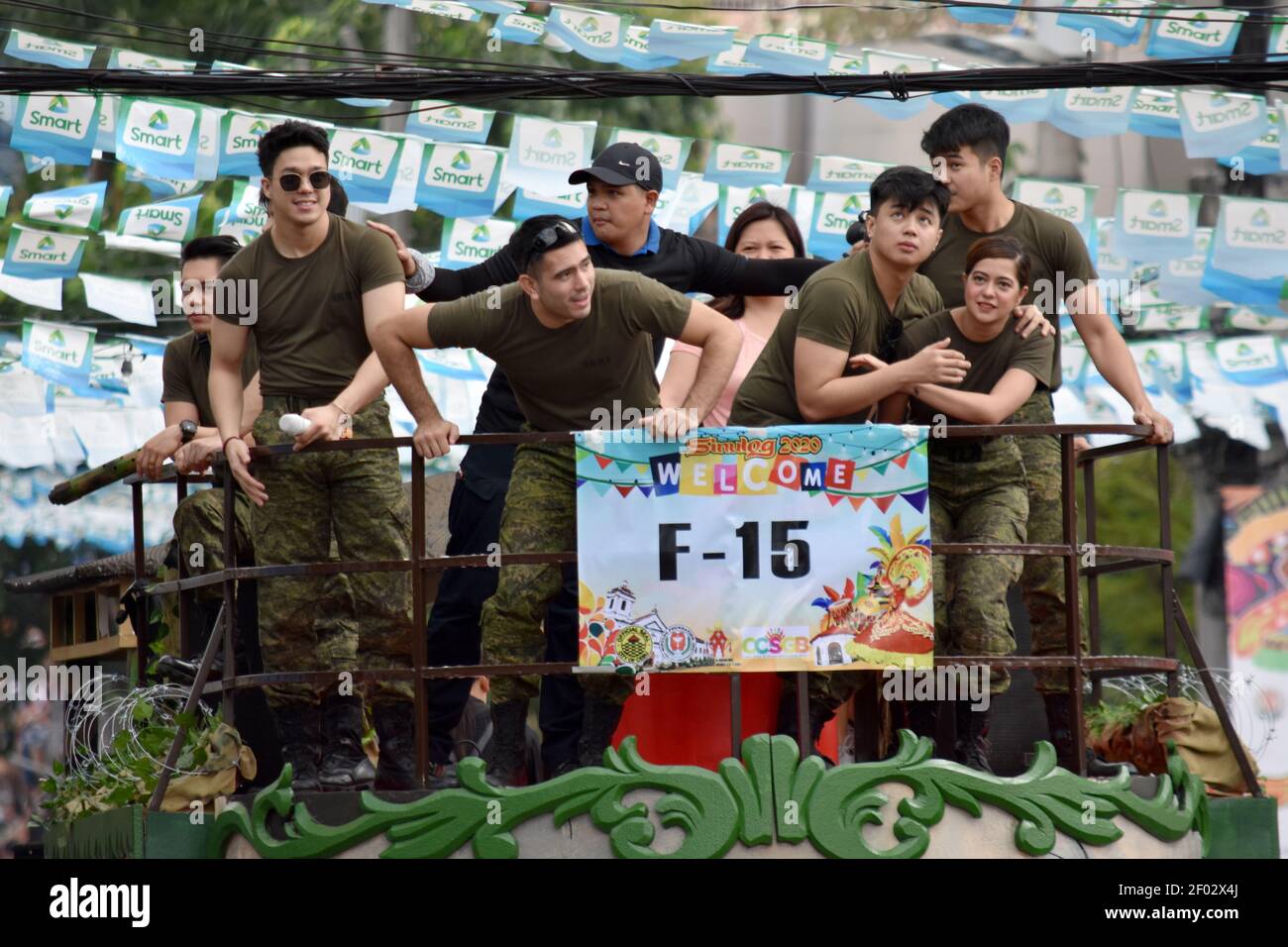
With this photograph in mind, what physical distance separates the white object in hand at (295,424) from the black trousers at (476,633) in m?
0.95

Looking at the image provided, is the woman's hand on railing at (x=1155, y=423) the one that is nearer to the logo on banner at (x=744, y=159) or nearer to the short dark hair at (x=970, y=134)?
the short dark hair at (x=970, y=134)

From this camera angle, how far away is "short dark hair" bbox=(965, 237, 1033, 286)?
7844 millimetres

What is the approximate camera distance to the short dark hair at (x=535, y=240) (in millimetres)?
7488

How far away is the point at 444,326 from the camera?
25.2 feet

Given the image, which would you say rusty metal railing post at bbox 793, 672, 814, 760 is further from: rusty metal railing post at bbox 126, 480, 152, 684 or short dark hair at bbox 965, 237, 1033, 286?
rusty metal railing post at bbox 126, 480, 152, 684

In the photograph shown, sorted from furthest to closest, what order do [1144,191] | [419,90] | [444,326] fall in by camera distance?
[1144,191]
[419,90]
[444,326]

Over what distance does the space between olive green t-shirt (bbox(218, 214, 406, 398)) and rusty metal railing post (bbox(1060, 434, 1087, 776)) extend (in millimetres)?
2654

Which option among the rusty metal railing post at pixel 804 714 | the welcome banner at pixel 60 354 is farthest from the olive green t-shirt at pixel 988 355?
the welcome banner at pixel 60 354

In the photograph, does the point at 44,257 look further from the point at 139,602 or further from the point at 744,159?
the point at 139,602

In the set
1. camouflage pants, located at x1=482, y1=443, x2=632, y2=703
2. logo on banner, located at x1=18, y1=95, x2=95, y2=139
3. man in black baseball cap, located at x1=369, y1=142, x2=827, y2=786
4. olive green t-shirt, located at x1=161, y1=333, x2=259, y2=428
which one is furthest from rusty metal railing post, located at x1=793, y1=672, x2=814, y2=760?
logo on banner, located at x1=18, y1=95, x2=95, y2=139

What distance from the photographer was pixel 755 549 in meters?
7.32

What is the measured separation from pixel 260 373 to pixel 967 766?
3.13 metres
